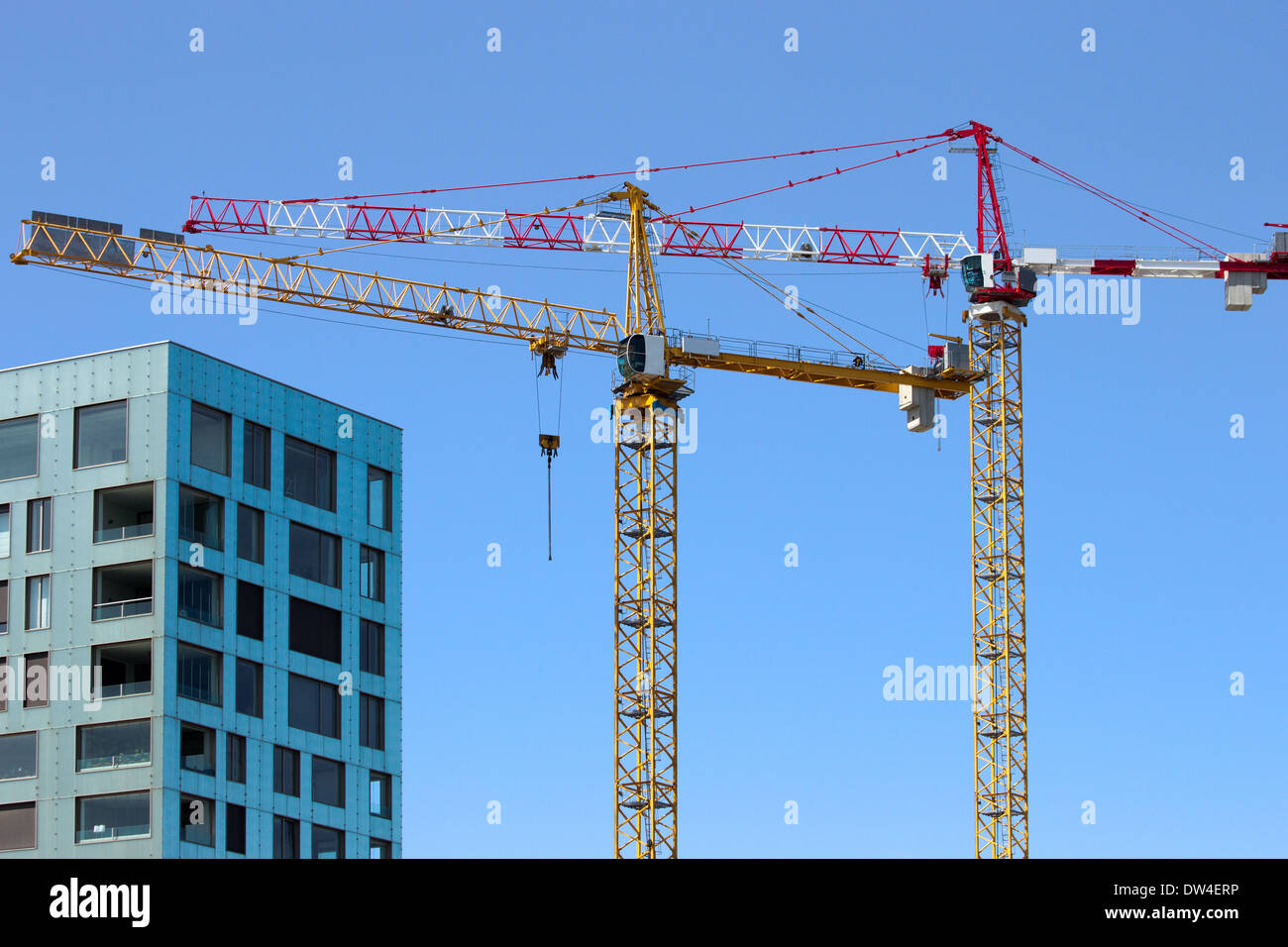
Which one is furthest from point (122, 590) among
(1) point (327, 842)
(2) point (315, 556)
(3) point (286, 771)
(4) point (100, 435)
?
(1) point (327, 842)

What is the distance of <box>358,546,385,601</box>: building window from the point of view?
8662 cm

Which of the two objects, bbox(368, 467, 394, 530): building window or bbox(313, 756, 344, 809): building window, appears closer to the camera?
bbox(313, 756, 344, 809): building window

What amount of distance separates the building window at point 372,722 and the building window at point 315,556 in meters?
4.81

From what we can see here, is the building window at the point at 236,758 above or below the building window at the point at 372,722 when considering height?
below

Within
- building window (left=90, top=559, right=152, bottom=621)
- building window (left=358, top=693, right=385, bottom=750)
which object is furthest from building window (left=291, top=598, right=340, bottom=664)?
building window (left=90, top=559, right=152, bottom=621)

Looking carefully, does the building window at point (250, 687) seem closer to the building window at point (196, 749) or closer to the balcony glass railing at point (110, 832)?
the building window at point (196, 749)

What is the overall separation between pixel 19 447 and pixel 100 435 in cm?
355

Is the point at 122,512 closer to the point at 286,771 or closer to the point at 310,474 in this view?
the point at 310,474

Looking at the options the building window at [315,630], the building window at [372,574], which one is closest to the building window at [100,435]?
the building window at [315,630]

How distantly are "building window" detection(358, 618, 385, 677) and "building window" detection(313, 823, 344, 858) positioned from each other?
6825mm

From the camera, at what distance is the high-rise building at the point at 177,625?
76.3 meters

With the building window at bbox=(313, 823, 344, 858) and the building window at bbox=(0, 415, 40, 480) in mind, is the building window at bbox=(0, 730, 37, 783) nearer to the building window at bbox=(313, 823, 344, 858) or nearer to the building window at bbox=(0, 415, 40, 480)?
the building window at bbox=(0, 415, 40, 480)

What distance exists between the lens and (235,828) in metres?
77.8

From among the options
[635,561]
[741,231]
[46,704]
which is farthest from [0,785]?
[741,231]
